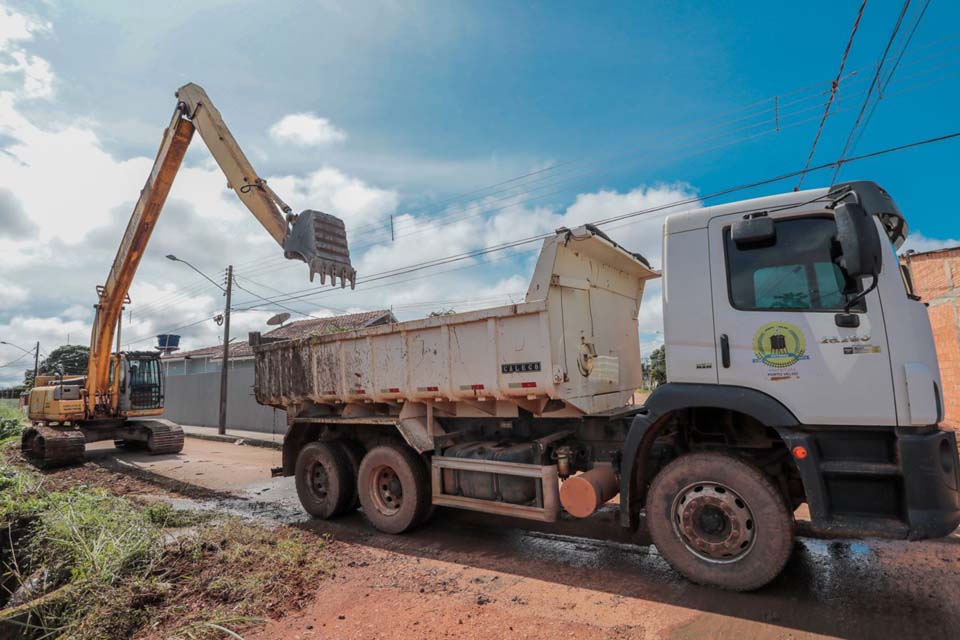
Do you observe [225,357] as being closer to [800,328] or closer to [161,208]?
[161,208]

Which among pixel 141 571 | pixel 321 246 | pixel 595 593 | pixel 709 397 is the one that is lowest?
pixel 595 593

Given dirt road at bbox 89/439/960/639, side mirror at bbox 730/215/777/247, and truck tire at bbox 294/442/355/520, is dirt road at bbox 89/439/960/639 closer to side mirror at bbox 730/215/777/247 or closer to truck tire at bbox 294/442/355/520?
truck tire at bbox 294/442/355/520

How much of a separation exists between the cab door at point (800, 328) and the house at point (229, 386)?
11.8 metres

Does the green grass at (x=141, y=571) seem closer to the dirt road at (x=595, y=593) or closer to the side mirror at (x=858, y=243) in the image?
the dirt road at (x=595, y=593)

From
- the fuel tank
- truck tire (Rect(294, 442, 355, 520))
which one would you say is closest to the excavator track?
truck tire (Rect(294, 442, 355, 520))

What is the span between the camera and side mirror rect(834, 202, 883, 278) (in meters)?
3.35

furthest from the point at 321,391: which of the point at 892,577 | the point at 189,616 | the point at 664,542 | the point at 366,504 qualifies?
the point at 892,577

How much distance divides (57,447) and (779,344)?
569 inches

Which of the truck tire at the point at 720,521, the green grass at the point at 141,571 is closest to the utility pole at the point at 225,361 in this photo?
the green grass at the point at 141,571

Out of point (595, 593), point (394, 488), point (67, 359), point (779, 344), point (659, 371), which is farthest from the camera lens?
point (67, 359)

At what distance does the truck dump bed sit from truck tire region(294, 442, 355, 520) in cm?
58

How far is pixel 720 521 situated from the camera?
3.94 meters

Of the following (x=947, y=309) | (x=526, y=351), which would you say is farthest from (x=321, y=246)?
(x=947, y=309)

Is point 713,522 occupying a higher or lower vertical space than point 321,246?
lower
